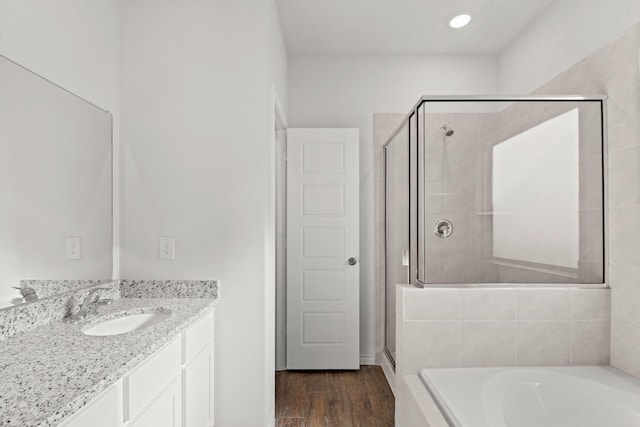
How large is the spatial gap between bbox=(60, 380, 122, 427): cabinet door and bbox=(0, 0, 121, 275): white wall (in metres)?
1.11

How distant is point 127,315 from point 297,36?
8.23 feet

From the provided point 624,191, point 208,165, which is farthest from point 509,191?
point 208,165

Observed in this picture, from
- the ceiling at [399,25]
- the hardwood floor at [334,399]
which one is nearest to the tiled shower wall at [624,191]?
the ceiling at [399,25]

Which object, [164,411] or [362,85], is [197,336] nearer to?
[164,411]

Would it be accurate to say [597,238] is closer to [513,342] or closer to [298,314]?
[513,342]

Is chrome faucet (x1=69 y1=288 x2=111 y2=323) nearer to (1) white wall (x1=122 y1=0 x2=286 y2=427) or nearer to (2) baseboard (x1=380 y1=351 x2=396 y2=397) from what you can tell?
(1) white wall (x1=122 y1=0 x2=286 y2=427)

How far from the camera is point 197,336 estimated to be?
184cm

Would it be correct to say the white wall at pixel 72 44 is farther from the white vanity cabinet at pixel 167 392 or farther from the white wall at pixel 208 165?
the white vanity cabinet at pixel 167 392

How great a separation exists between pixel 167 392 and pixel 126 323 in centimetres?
44

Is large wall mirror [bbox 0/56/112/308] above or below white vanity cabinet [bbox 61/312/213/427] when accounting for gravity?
above

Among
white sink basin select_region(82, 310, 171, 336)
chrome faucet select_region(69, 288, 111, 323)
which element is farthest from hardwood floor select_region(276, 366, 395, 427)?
chrome faucet select_region(69, 288, 111, 323)

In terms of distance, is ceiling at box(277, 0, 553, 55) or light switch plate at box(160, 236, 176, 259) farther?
ceiling at box(277, 0, 553, 55)

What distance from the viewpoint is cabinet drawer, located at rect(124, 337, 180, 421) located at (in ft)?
4.06

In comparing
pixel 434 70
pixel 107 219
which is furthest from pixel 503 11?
pixel 107 219
